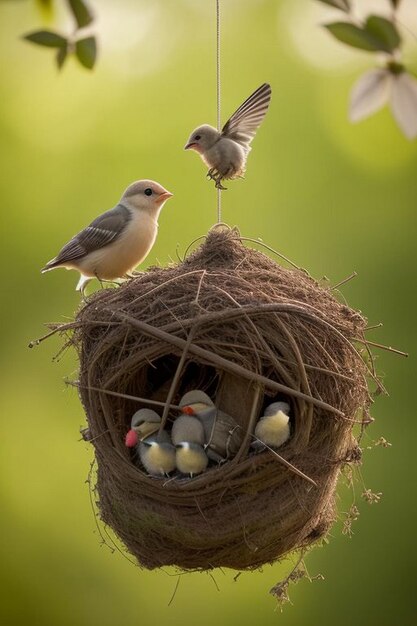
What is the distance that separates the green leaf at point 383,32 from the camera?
Answer: 45.5 inches

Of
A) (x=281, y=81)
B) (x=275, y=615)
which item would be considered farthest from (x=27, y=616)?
(x=281, y=81)

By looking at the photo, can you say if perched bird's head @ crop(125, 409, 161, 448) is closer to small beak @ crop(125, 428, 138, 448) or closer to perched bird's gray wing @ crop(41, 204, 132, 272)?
small beak @ crop(125, 428, 138, 448)

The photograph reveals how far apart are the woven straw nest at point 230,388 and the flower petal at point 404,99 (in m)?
1.03

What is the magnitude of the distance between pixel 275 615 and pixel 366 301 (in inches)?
72.3

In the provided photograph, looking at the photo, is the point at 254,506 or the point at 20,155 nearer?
the point at 254,506

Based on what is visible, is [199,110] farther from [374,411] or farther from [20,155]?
[374,411]

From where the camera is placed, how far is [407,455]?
5.88 m

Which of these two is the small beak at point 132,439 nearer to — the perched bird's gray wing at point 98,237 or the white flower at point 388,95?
the perched bird's gray wing at point 98,237

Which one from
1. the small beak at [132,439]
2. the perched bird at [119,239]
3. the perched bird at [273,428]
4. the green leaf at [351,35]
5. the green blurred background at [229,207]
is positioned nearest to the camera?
the green leaf at [351,35]

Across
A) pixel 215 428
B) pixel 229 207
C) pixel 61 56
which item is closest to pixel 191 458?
pixel 215 428

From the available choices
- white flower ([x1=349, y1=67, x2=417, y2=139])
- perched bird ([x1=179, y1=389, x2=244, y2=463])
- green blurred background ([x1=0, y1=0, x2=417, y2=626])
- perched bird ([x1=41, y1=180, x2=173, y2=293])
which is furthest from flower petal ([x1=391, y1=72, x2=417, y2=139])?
green blurred background ([x1=0, y1=0, x2=417, y2=626])

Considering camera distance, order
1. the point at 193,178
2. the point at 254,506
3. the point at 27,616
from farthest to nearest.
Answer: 1. the point at 27,616
2. the point at 193,178
3. the point at 254,506

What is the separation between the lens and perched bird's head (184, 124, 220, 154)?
2428mm

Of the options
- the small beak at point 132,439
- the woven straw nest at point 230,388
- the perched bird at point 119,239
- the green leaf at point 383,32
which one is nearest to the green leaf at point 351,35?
the green leaf at point 383,32
